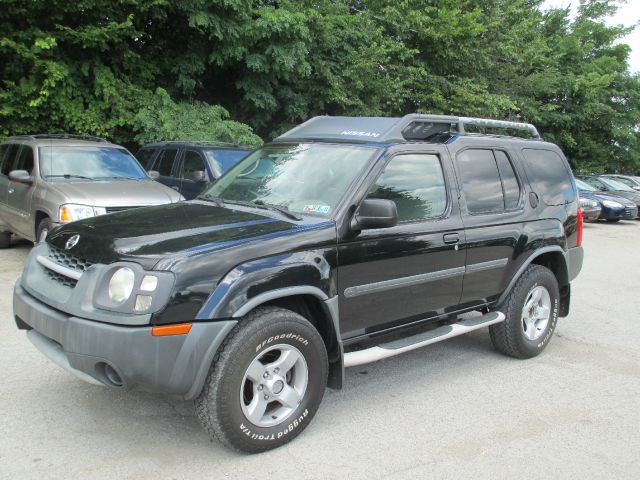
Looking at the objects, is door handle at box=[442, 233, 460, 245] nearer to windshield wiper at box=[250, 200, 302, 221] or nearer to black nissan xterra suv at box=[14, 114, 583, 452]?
black nissan xterra suv at box=[14, 114, 583, 452]

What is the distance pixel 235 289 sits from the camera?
3145 mm

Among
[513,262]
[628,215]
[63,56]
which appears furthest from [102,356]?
[628,215]

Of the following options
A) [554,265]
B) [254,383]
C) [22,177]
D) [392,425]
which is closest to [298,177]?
[254,383]

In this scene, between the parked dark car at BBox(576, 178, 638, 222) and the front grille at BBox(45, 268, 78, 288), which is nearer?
the front grille at BBox(45, 268, 78, 288)

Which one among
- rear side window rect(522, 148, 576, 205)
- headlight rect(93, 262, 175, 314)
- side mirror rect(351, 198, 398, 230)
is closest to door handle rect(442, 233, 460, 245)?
side mirror rect(351, 198, 398, 230)

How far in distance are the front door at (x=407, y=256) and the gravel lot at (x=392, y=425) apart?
2.01 ft

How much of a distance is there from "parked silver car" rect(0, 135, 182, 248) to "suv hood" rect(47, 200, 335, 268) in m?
3.42

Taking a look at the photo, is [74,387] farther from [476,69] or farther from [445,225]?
[476,69]

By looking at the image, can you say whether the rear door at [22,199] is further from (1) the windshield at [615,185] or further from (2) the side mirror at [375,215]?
(1) the windshield at [615,185]

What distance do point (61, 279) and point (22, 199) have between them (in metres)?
5.21

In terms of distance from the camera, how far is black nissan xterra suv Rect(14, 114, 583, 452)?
3.05 meters

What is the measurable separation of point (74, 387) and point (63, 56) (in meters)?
10.1

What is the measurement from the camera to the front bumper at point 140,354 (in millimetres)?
2945

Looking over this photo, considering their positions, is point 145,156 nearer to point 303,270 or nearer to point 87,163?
point 87,163
